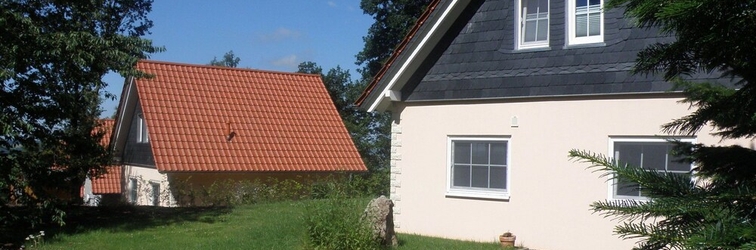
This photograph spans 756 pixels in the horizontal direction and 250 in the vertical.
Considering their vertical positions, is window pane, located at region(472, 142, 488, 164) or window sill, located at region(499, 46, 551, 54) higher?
window sill, located at region(499, 46, 551, 54)

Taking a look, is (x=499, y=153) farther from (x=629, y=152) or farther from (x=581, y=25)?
(x=581, y=25)

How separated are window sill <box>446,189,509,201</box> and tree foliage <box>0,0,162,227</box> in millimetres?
6387

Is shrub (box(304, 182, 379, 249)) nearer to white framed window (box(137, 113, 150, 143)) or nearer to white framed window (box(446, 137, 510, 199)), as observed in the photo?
white framed window (box(446, 137, 510, 199))

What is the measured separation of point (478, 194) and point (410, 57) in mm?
2782

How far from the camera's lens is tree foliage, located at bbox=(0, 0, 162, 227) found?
46.2 ft

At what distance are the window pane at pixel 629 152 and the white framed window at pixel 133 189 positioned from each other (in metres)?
20.3

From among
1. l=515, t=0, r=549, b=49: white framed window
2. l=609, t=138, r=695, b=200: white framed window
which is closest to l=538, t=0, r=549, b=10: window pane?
l=515, t=0, r=549, b=49: white framed window

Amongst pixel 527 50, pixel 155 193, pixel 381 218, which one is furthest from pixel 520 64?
pixel 155 193

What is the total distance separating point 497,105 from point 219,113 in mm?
14663

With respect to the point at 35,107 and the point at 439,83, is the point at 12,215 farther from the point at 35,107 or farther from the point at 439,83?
the point at 439,83

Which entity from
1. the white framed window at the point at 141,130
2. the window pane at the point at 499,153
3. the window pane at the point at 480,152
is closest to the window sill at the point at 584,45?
the window pane at the point at 499,153

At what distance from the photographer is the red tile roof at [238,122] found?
25.2 m

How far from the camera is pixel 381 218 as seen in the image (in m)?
12.4

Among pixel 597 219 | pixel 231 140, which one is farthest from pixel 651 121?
pixel 231 140
